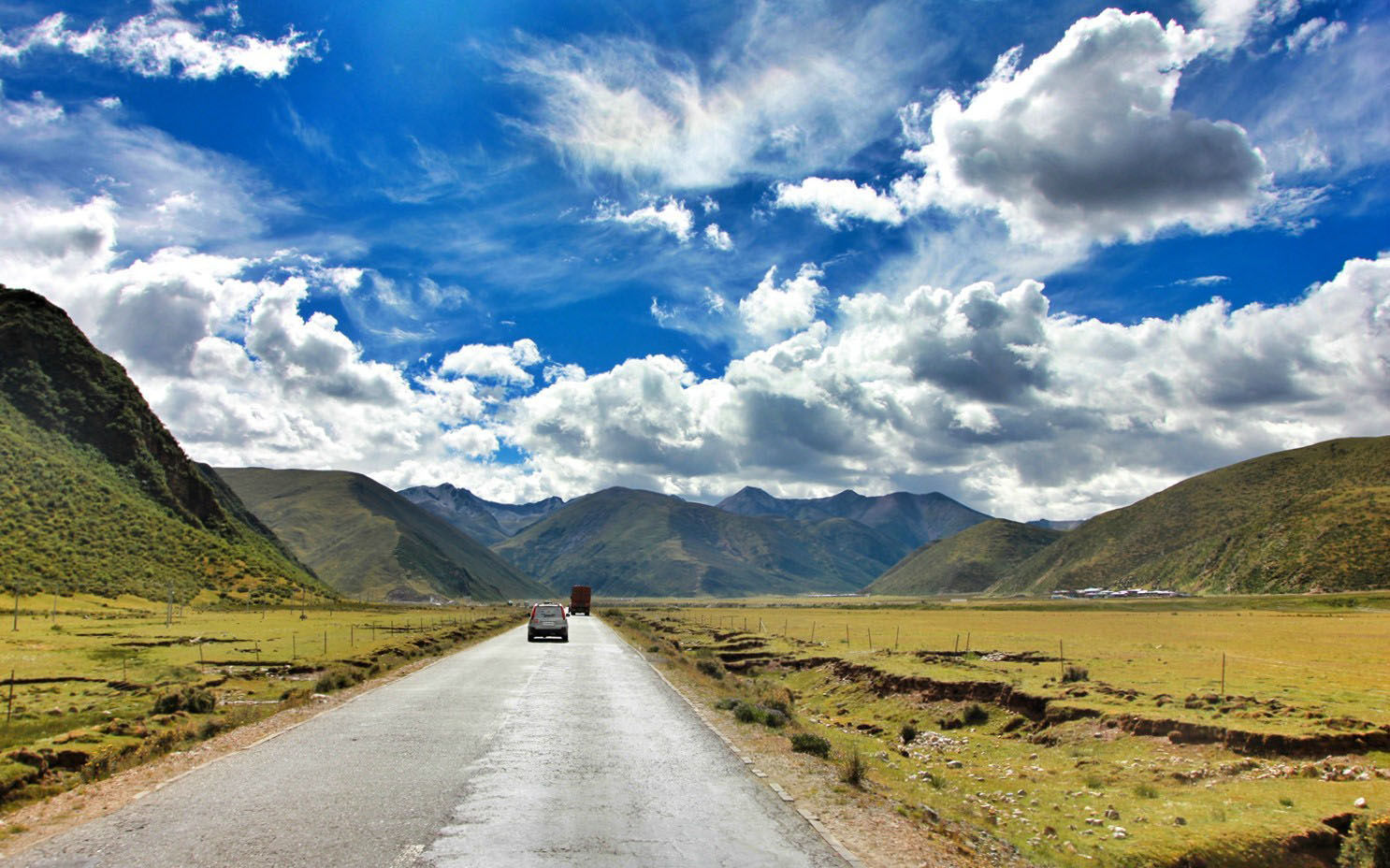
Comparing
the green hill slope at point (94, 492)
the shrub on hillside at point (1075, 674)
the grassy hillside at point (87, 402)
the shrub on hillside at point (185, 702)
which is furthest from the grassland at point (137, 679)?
the grassy hillside at point (87, 402)

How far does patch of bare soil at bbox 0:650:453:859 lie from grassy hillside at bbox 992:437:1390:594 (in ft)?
411

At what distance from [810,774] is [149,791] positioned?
8.91 metres

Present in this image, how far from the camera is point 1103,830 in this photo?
11.2 meters

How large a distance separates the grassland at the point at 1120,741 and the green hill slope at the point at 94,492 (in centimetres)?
6388

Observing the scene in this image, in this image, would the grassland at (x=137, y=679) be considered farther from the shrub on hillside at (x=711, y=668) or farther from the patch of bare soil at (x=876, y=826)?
the shrub on hillside at (x=711, y=668)

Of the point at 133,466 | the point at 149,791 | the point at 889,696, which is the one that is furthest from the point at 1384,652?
the point at 133,466

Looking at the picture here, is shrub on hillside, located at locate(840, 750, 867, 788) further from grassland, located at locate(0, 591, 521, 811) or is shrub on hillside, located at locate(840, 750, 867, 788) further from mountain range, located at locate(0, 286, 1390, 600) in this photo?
mountain range, located at locate(0, 286, 1390, 600)

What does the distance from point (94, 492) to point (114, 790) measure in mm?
95732

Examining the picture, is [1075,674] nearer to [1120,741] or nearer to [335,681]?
[1120,741]

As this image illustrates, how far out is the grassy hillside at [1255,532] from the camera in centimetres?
10925

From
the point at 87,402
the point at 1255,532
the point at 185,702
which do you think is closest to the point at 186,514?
the point at 87,402

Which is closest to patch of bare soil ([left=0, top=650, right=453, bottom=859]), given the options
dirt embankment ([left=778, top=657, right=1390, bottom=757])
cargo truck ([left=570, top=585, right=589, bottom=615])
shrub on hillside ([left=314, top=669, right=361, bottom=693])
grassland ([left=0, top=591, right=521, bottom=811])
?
grassland ([left=0, top=591, right=521, bottom=811])

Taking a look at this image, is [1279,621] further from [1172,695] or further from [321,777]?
[321,777]

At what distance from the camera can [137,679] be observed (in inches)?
947
